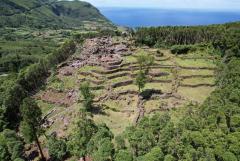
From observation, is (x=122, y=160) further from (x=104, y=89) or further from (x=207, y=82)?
(x=207, y=82)

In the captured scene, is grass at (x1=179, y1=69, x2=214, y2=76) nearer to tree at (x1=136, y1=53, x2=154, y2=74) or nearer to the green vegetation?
the green vegetation

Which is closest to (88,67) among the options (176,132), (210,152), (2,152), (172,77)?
(172,77)

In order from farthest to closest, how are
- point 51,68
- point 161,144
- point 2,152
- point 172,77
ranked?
point 51,68
point 172,77
point 2,152
point 161,144

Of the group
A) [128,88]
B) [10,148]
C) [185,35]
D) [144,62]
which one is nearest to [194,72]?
[144,62]

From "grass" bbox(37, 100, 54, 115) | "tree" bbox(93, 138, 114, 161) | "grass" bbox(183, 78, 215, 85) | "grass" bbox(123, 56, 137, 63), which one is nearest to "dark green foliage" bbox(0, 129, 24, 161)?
"grass" bbox(37, 100, 54, 115)

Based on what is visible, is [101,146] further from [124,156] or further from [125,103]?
[125,103]

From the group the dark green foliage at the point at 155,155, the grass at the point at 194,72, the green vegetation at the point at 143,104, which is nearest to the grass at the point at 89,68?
the green vegetation at the point at 143,104

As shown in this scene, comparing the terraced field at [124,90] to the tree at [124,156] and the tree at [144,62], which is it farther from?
the tree at [124,156]
